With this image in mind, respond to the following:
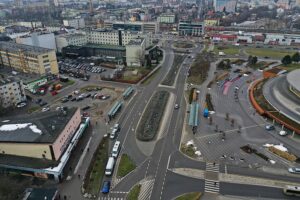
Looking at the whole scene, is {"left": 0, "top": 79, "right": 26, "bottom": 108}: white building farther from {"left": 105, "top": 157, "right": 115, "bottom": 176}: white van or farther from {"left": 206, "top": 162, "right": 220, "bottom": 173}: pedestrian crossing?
{"left": 206, "top": 162, "right": 220, "bottom": 173}: pedestrian crossing

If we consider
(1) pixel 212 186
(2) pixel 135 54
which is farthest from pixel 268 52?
(1) pixel 212 186

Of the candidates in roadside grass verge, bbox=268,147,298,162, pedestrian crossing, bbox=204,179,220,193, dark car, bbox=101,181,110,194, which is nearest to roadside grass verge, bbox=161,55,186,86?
roadside grass verge, bbox=268,147,298,162

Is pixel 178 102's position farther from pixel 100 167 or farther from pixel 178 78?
pixel 100 167

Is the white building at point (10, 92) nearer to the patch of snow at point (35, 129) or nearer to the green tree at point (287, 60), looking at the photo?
the patch of snow at point (35, 129)

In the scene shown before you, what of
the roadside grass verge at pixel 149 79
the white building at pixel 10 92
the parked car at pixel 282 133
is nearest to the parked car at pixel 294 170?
the parked car at pixel 282 133

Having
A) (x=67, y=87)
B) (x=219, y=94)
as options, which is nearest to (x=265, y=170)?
(x=219, y=94)
